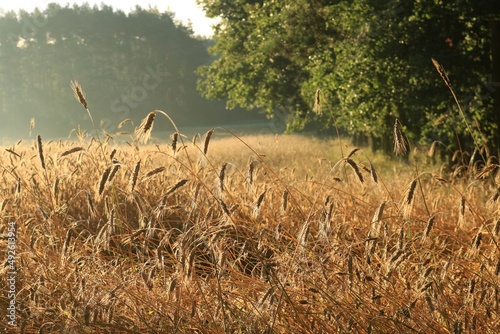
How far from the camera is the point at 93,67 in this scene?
54.2 metres

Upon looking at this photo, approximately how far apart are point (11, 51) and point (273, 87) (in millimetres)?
41265

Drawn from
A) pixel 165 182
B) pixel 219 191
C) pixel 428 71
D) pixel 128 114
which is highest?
pixel 428 71

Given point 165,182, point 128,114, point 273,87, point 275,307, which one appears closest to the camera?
point 275,307

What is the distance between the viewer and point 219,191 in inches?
111

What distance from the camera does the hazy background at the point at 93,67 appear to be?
54.0 meters

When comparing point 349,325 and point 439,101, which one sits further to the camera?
point 439,101

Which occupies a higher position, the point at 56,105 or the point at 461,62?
the point at 461,62

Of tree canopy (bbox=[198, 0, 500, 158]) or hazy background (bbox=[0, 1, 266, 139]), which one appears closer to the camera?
tree canopy (bbox=[198, 0, 500, 158])

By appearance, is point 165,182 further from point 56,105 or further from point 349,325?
point 56,105

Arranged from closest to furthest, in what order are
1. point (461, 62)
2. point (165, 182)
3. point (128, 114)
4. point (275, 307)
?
point (275, 307) → point (165, 182) → point (461, 62) → point (128, 114)

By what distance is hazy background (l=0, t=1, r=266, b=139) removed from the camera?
177 feet

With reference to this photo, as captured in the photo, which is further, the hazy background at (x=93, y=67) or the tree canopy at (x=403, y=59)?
the hazy background at (x=93, y=67)

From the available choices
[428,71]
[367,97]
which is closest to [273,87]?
[367,97]

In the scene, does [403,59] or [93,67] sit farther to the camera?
[93,67]
